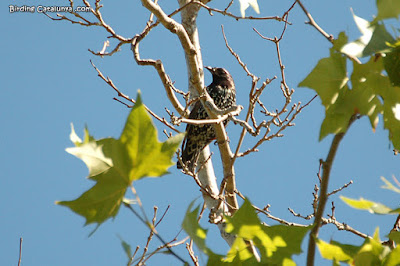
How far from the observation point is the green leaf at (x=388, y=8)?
3.16 ft

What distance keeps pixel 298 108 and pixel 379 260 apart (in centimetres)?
271

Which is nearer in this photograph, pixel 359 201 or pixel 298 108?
pixel 359 201

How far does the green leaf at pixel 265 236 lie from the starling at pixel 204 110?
3811 millimetres

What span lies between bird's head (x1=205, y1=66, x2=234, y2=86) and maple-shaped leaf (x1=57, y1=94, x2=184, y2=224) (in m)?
4.82

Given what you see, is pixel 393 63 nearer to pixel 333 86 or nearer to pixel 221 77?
pixel 333 86

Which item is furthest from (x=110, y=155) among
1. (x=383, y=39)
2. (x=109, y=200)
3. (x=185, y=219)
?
(x=383, y=39)

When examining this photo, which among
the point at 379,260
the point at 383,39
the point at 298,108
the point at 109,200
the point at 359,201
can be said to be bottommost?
the point at 379,260

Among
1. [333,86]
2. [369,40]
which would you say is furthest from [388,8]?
[333,86]

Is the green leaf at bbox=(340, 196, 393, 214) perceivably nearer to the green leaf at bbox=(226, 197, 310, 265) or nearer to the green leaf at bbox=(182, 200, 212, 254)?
the green leaf at bbox=(226, 197, 310, 265)

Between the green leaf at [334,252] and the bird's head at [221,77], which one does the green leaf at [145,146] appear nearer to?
the green leaf at [334,252]

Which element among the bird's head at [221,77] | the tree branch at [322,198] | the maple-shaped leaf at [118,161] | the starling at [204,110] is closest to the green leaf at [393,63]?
the tree branch at [322,198]

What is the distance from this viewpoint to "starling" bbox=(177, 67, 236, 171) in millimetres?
5211

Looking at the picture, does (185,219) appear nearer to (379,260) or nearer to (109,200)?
(109,200)

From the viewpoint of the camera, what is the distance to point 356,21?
3.38ft
